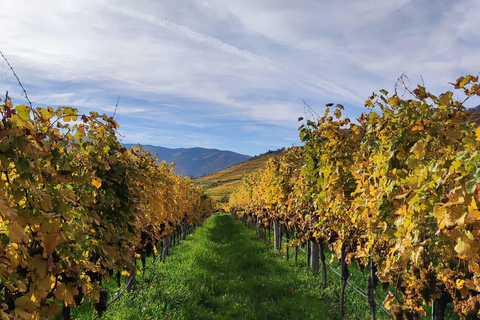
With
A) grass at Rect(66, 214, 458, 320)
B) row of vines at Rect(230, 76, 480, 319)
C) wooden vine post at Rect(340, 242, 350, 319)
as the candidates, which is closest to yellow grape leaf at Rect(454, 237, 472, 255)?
row of vines at Rect(230, 76, 480, 319)

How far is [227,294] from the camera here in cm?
786

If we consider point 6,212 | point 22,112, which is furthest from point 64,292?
point 22,112

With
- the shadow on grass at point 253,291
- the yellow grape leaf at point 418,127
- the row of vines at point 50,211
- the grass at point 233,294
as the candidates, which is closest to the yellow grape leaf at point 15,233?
the row of vines at point 50,211

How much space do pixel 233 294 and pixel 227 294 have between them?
0.17 m

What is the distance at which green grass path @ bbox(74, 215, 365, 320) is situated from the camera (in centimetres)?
653

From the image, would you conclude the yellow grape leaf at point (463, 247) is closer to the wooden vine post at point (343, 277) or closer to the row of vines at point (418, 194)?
the row of vines at point (418, 194)

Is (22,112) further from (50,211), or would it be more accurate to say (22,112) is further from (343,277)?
(343,277)

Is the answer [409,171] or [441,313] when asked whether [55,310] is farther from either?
[441,313]

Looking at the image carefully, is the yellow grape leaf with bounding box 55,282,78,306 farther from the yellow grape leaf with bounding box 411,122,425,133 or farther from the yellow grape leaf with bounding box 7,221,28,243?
the yellow grape leaf with bounding box 411,122,425,133

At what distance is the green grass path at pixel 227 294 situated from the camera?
21.4ft

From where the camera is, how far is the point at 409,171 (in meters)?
3.35

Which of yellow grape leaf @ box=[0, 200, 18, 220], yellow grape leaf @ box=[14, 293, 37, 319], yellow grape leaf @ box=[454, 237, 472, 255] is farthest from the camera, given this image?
yellow grape leaf @ box=[14, 293, 37, 319]

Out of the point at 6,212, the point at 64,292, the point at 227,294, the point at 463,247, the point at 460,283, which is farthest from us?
the point at 227,294

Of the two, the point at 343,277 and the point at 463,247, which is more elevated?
the point at 463,247
